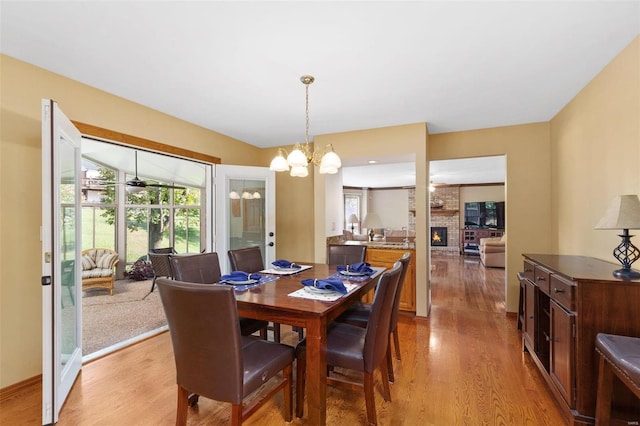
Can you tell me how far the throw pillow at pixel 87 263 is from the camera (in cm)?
527

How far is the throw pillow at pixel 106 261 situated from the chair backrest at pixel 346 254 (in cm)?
442

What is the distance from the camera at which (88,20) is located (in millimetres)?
1770

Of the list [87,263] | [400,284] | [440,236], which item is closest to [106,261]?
[87,263]

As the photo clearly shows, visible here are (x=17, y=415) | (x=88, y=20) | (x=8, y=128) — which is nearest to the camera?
(x=88, y=20)

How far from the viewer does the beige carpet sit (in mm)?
3225

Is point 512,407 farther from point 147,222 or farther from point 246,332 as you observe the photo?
point 147,222

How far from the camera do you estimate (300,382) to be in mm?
1894

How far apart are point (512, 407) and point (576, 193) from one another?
2.13 m

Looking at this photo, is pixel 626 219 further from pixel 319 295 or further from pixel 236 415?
pixel 236 415

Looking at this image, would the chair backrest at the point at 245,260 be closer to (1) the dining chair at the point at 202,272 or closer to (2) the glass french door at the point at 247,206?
(1) the dining chair at the point at 202,272

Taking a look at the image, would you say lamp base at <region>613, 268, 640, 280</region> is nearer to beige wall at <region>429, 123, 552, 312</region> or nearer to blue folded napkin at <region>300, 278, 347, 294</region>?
blue folded napkin at <region>300, 278, 347, 294</region>

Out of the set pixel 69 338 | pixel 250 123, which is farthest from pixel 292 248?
pixel 69 338

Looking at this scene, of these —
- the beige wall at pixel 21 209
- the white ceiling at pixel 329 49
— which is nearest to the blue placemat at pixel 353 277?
the white ceiling at pixel 329 49

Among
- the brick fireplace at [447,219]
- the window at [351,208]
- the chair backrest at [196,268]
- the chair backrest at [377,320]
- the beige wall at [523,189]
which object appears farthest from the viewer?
the window at [351,208]
